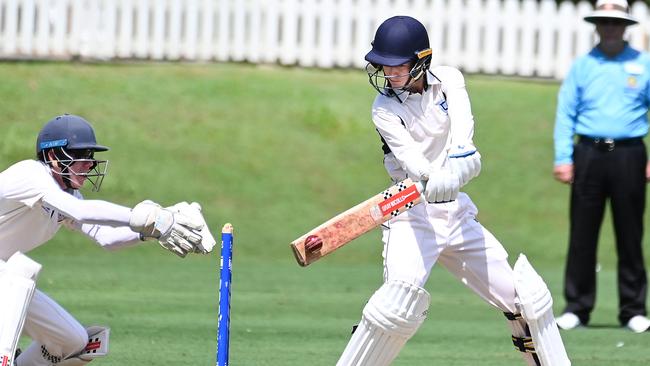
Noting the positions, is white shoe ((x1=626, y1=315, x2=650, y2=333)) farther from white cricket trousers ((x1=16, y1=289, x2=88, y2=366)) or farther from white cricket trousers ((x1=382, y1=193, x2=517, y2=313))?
white cricket trousers ((x1=16, y1=289, x2=88, y2=366))

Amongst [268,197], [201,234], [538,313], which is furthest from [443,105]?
[268,197]

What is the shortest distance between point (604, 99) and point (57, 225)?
4353mm

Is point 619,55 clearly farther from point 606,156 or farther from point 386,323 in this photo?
point 386,323

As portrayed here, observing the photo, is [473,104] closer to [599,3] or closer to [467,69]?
[467,69]

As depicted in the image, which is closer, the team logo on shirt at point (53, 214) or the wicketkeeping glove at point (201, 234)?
the wicketkeeping glove at point (201, 234)

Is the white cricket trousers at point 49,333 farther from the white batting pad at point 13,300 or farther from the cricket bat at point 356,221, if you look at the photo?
the cricket bat at point 356,221

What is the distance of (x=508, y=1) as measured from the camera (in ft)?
56.8

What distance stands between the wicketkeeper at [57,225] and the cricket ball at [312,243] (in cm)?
41

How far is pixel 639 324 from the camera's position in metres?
8.72

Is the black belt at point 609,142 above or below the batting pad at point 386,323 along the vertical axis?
above

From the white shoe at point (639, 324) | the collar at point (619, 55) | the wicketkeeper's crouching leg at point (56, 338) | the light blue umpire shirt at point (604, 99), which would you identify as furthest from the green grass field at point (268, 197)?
the collar at point (619, 55)

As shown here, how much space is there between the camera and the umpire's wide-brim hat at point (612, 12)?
8828mm

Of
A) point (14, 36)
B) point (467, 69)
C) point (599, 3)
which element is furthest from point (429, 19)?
point (599, 3)

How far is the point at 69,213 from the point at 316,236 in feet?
3.53
